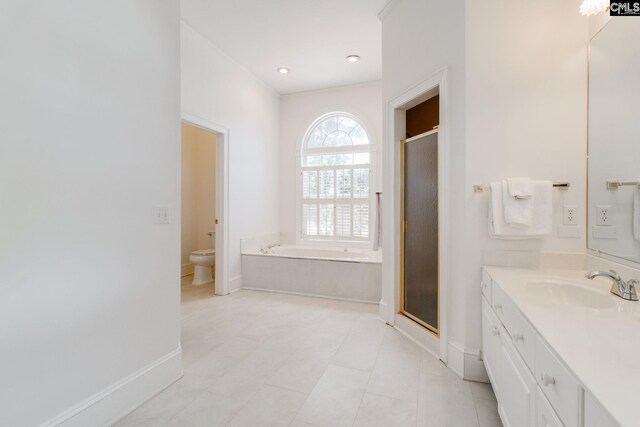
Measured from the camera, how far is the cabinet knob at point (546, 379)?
87 centimetres

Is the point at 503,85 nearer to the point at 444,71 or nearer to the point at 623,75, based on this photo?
the point at 444,71

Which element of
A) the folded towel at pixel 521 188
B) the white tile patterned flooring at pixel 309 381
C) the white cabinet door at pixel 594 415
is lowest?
the white tile patterned flooring at pixel 309 381

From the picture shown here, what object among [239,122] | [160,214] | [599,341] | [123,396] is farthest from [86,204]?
[239,122]

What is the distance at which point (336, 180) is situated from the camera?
473 cm

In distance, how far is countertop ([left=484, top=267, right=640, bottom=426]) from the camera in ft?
2.07

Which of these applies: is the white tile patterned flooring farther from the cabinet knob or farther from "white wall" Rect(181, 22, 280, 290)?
"white wall" Rect(181, 22, 280, 290)

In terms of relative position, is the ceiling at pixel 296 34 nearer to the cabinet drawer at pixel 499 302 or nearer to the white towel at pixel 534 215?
the white towel at pixel 534 215

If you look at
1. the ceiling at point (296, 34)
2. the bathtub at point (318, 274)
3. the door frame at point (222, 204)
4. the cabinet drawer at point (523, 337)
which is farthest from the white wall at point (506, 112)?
the door frame at point (222, 204)

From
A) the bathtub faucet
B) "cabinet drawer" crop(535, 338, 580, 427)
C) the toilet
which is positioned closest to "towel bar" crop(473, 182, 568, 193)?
"cabinet drawer" crop(535, 338, 580, 427)

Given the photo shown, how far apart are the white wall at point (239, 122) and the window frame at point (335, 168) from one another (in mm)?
375

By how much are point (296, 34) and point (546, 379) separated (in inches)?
137

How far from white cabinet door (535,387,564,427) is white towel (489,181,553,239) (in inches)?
42.3

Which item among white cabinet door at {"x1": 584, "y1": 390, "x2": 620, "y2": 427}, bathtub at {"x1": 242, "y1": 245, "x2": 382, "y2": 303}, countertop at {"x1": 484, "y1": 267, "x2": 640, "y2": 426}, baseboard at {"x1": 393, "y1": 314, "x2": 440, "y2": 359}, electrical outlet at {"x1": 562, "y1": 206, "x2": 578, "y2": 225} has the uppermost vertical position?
electrical outlet at {"x1": 562, "y1": 206, "x2": 578, "y2": 225}

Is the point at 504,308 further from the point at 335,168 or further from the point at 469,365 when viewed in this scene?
the point at 335,168
